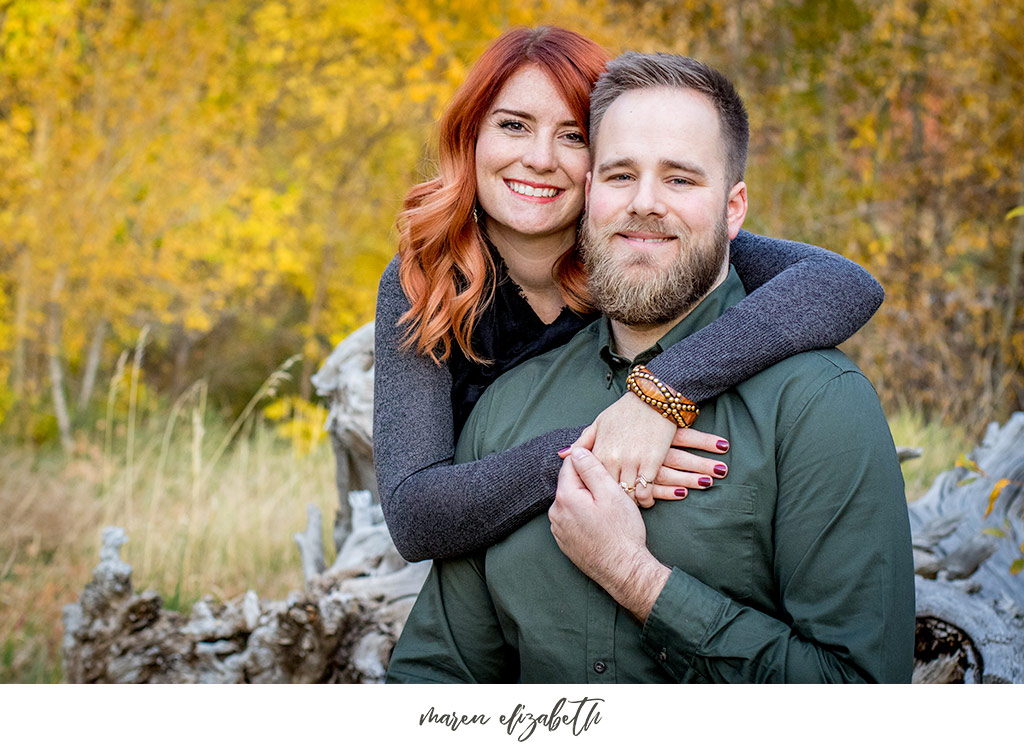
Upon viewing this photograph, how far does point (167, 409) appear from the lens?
500cm

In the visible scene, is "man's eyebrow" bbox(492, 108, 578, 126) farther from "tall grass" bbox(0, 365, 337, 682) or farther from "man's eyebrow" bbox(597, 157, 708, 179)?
"tall grass" bbox(0, 365, 337, 682)

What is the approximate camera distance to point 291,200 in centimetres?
512

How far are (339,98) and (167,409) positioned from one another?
2002mm

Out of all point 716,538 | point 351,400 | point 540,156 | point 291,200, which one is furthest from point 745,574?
point 291,200

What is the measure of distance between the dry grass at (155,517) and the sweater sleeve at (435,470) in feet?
6.56

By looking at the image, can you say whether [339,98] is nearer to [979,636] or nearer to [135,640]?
[135,640]

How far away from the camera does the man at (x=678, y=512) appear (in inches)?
56.7

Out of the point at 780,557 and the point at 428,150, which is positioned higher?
the point at 428,150

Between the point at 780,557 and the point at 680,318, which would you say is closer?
the point at 780,557

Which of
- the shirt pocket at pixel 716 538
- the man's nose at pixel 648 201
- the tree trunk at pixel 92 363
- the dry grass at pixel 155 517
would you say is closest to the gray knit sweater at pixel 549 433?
the shirt pocket at pixel 716 538

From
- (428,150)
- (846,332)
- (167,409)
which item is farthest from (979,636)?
(167,409)

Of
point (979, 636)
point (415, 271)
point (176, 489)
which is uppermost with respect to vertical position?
point (415, 271)

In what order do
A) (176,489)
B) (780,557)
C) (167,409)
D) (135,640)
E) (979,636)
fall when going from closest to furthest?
(780,557)
(979,636)
(135,640)
(176,489)
(167,409)

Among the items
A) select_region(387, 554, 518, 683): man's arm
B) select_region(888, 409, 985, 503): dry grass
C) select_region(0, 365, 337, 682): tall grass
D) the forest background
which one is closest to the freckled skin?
select_region(387, 554, 518, 683): man's arm
